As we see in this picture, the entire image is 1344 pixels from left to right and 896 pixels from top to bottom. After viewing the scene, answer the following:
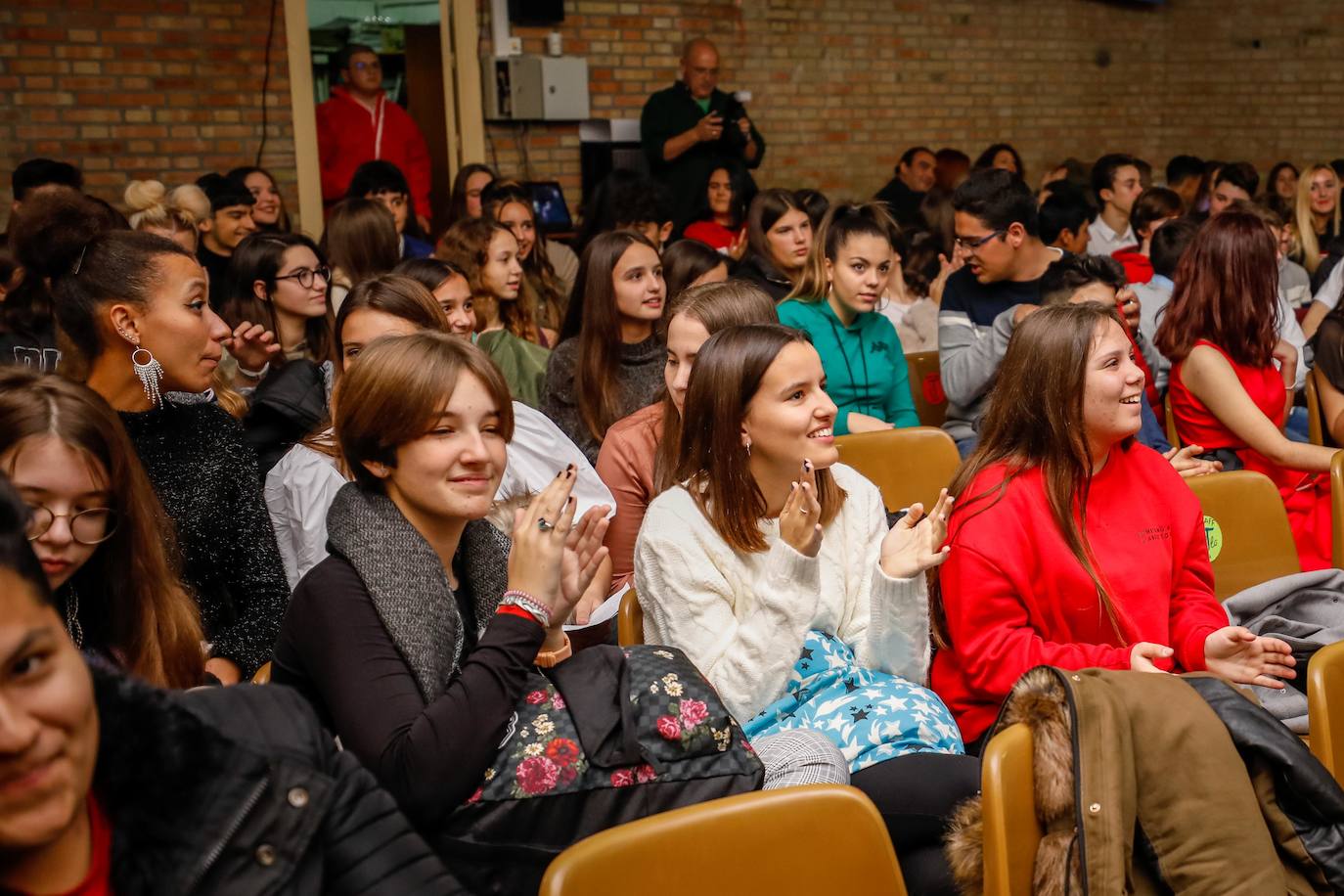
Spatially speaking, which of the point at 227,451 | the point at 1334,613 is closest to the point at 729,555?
the point at 227,451

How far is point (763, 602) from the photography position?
2.12 meters

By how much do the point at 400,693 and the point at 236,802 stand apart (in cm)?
53

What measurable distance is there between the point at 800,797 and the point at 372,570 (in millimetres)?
662

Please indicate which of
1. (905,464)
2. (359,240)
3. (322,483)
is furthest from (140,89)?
(905,464)

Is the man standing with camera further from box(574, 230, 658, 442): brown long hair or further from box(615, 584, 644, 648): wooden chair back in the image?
box(615, 584, 644, 648): wooden chair back

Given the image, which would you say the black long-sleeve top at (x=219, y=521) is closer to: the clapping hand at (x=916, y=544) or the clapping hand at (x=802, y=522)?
the clapping hand at (x=802, y=522)

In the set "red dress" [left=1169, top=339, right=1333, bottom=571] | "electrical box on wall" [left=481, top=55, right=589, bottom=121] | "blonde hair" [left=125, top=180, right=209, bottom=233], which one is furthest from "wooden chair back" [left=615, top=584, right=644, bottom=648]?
"electrical box on wall" [left=481, top=55, right=589, bottom=121]

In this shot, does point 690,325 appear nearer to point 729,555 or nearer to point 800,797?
point 729,555

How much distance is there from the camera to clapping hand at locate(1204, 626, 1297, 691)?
209cm

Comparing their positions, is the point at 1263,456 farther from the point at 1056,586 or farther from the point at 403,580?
the point at 403,580

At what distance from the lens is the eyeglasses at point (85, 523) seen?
1675mm

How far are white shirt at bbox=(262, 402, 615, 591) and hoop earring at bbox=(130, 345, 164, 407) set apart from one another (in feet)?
0.97

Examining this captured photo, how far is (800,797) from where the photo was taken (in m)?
1.54

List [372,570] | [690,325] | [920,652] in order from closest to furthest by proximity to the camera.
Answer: [372,570], [920,652], [690,325]
